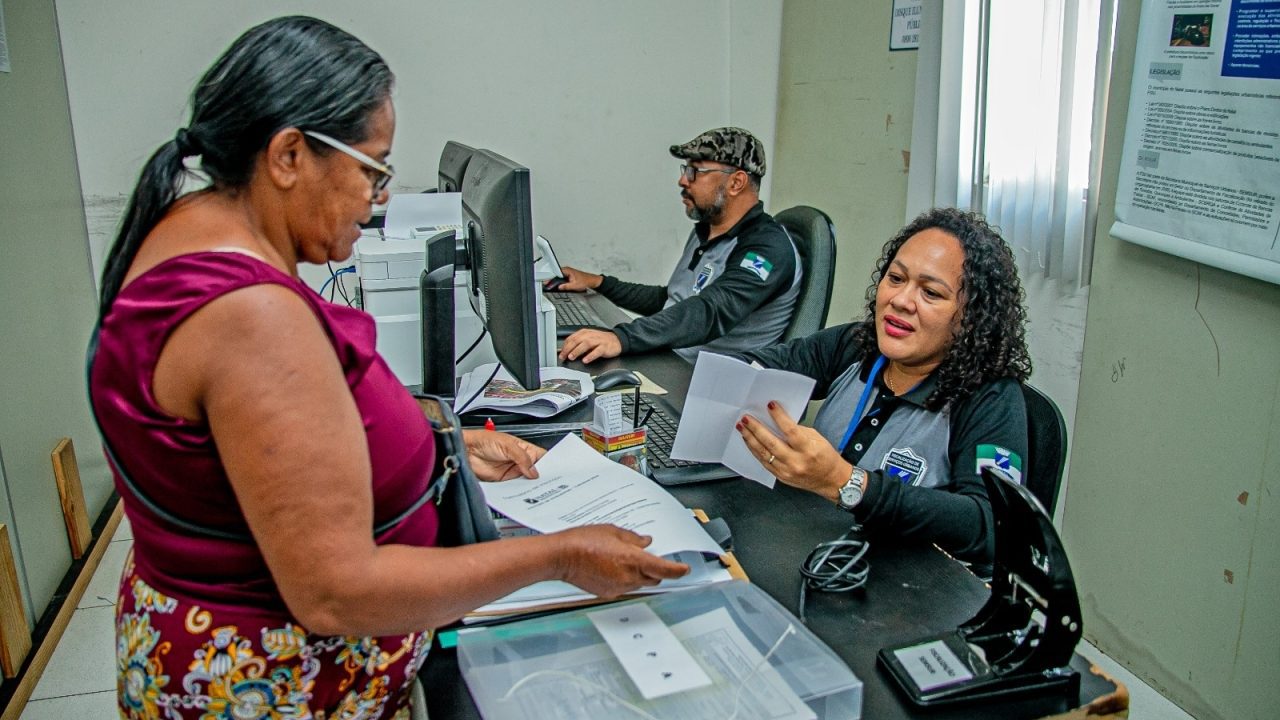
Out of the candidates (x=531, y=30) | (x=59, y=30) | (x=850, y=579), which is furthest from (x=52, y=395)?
(x=850, y=579)

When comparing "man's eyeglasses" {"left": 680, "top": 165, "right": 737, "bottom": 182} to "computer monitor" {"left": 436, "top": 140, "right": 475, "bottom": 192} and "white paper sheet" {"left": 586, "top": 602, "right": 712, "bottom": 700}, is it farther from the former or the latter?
"white paper sheet" {"left": 586, "top": 602, "right": 712, "bottom": 700}

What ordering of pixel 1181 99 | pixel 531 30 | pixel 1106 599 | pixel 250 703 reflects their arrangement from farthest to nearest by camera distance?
pixel 531 30, pixel 1106 599, pixel 1181 99, pixel 250 703

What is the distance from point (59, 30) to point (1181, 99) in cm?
343

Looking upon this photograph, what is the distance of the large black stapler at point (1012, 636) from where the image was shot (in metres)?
0.97

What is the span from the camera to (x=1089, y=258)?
7.14ft

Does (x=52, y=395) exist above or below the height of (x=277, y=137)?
below

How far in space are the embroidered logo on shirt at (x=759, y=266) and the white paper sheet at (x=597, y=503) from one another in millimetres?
1276

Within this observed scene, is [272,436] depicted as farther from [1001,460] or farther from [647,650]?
[1001,460]

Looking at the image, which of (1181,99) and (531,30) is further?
(531,30)

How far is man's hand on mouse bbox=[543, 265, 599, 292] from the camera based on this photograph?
3037mm

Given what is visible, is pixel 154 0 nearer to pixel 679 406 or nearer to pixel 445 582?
pixel 679 406

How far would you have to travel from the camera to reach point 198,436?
30.2 inches

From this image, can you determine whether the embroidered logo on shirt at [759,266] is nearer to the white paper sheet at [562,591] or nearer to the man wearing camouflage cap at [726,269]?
the man wearing camouflage cap at [726,269]

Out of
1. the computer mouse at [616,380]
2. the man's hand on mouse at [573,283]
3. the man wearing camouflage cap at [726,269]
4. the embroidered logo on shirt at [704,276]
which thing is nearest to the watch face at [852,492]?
the computer mouse at [616,380]
